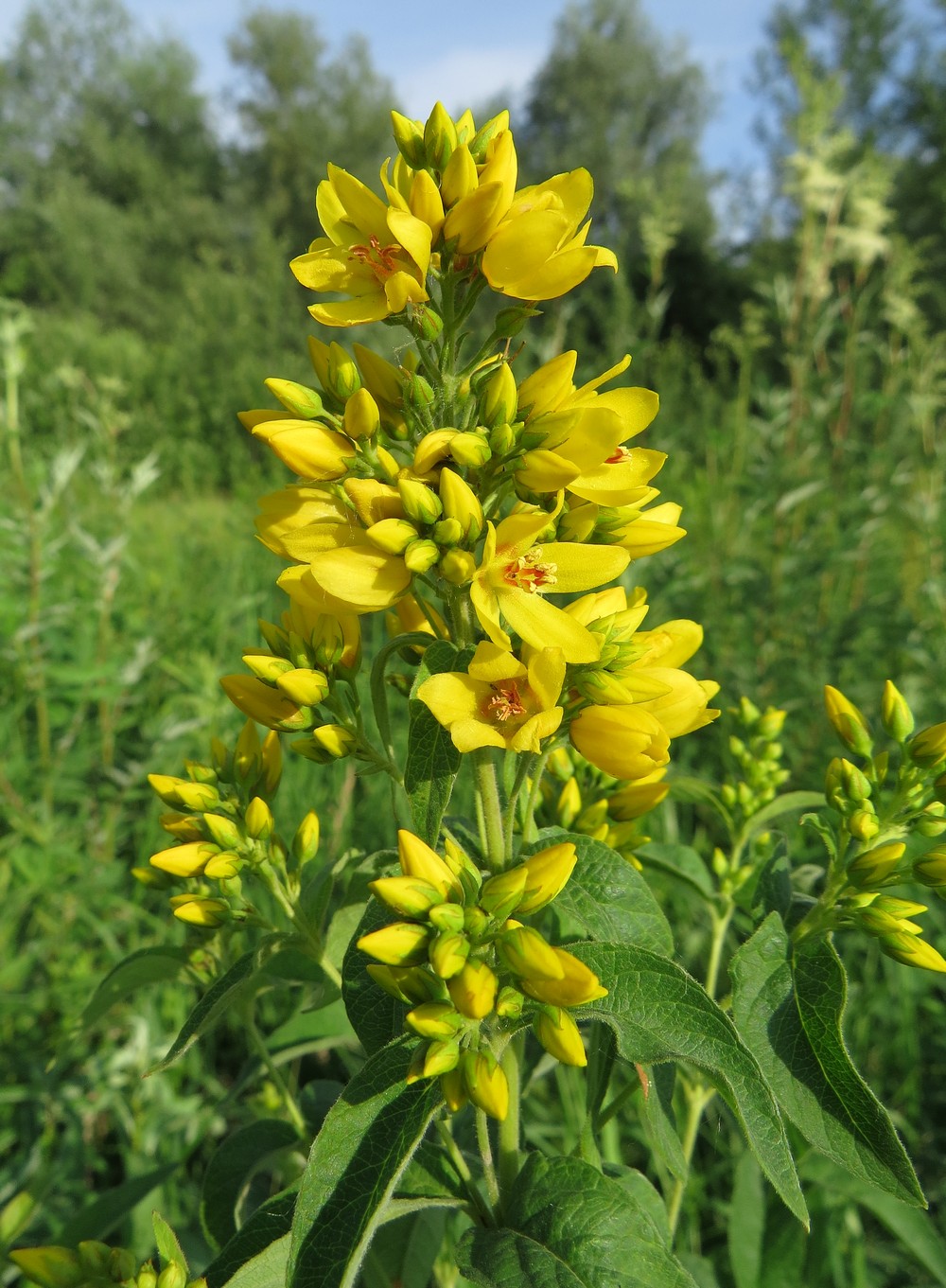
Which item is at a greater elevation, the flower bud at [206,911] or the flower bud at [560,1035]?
the flower bud at [206,911]

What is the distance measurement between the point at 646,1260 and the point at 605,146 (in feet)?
108

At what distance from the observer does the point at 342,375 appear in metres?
1.12

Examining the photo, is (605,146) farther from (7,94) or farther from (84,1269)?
(84,1269)

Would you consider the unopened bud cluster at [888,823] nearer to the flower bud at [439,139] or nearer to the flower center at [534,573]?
the flower center at [534,573]

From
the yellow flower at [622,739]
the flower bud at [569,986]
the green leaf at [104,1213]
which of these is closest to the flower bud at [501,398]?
the yellow flower at [622,739]

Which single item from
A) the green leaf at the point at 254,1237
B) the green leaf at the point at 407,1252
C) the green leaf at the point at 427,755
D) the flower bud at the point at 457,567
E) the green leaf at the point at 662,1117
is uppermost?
the flower bud at the point at 457,567

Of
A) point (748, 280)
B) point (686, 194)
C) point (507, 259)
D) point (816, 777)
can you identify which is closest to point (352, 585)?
point (507, 259)

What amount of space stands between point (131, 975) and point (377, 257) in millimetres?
1076

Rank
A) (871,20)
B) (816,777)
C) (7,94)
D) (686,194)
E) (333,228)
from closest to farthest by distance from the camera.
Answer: (333,228) < (816,777) < (871,20) < (686,194) < (7,94)

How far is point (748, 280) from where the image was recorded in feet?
58.6

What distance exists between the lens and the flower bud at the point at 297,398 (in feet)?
3.61

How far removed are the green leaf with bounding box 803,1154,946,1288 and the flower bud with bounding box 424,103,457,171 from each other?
1795 mm

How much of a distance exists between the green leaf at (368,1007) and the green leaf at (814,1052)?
1.32ft

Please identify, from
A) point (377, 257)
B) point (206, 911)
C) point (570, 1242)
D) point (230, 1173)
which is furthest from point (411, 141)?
Answer: point (230, 1173)
